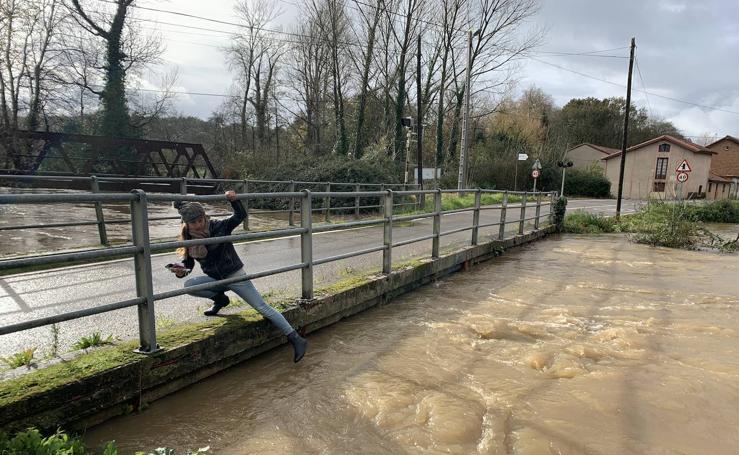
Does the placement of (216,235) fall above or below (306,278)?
above

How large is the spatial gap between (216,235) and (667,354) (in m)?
4.82

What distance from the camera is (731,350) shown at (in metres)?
5.18

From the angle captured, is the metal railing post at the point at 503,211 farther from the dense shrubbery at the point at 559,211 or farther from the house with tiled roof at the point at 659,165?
the house with tiled roof at the point at 659,165

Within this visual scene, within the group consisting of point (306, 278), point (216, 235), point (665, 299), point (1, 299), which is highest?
point (216, 235)

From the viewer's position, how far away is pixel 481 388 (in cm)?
404

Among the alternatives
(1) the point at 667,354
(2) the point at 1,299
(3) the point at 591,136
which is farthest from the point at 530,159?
(2) the point at 1,299

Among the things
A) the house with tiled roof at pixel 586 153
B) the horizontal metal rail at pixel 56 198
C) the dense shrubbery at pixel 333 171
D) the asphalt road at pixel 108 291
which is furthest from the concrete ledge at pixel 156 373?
the house with tiled roof at pixel 586 153

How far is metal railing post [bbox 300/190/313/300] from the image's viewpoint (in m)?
4.53

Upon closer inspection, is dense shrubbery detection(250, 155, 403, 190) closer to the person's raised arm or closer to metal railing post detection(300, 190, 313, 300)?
metal railing post detection(300, 190, 313, 300)

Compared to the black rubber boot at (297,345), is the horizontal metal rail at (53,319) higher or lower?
higher

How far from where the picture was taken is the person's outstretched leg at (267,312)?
4035 millimetres

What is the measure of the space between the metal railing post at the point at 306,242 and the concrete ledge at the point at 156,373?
0.16m

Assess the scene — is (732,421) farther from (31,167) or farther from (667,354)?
(31,167)

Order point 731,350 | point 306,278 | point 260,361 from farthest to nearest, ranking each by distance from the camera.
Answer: point 731,350
point 306,278
point 260,361
